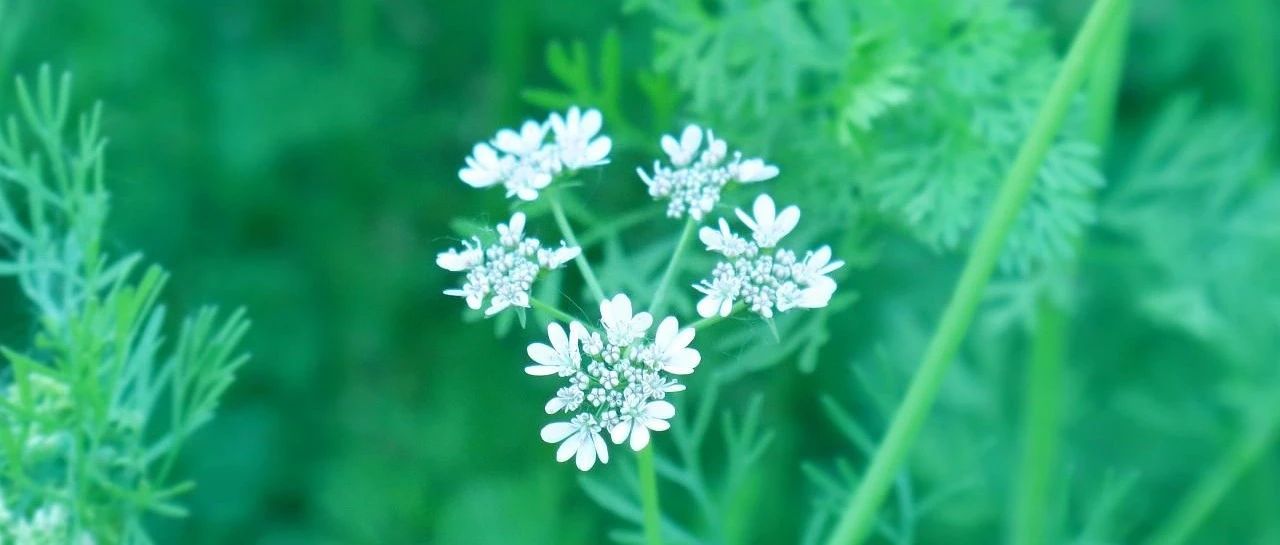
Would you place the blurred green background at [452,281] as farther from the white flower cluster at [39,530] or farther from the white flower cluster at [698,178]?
the white flower cluster at [698,178]

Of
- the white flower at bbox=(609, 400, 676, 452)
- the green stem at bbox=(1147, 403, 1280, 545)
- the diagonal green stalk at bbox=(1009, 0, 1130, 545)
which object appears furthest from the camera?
the green stem at bbox=(1147, 403, 1280, 545)

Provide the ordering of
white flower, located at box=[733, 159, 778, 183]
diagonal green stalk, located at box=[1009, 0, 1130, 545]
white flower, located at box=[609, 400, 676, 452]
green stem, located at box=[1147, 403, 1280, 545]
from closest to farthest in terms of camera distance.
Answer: white flower, located at box=[609, 400, 676, 452] < white flower, located at box=[733, 159, 778, 183] < diagonal green stalk, located at box=[1009, 0, 1130, 545] < green stem, located at box=[1147, 403, 1280, 545]

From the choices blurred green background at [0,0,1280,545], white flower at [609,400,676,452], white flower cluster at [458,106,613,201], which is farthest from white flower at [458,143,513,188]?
blurred green background at [0,0,1280,545]

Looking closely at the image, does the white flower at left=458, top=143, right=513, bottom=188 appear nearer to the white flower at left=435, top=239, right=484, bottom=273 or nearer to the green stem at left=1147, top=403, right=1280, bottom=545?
the white flower at left=435, top=239, right=484, bottom=273

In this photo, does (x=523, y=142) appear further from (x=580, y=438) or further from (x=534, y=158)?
(x=580, y=438)

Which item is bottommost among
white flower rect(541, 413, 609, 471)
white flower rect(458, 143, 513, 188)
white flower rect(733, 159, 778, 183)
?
white flower rect(541, 413, 609, 471)

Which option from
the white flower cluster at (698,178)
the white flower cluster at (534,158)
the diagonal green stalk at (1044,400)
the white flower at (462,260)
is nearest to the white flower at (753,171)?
the white flower cluster at (698,178)
